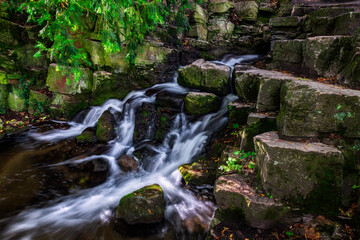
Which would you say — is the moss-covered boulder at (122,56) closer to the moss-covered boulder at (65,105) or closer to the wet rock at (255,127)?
the moss-covered boulder at (65,105)

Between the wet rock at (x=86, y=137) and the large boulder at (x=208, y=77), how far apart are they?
4.06 metres

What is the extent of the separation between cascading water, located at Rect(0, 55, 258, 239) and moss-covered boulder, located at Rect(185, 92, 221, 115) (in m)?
0.21

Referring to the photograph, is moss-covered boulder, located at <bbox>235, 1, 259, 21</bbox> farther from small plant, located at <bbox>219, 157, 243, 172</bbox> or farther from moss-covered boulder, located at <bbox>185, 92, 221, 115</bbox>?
small plant, located at <bbox>219, 157, 243, 172</bbox>

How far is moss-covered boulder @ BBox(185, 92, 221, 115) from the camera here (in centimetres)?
630

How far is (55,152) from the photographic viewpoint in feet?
20.0

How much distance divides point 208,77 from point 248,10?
294 inches

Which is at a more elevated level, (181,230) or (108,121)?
(108,121)

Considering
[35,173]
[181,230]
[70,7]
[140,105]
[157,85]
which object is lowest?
[181,230]

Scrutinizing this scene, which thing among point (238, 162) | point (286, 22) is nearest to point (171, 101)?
point (238, 162)

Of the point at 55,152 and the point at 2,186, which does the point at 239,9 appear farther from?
the point at 2,186

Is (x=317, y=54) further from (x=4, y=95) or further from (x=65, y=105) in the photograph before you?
(x=4, y=95)

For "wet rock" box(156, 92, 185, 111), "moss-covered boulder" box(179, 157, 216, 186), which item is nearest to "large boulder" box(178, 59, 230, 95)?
"wet rock" box(156, 92, 185, 111)

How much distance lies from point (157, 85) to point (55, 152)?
459 centimetres

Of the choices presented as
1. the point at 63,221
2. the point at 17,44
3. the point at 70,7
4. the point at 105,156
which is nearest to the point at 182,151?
the point at 105,156
